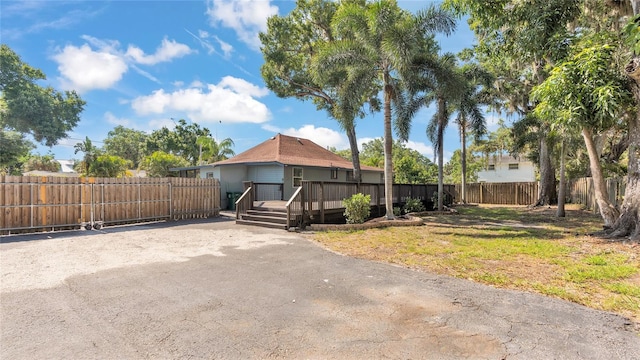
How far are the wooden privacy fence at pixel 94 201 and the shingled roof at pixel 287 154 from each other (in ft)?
12.7

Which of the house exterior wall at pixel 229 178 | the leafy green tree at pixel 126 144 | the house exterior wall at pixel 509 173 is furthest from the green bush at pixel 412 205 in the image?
the leafy green tree at pixel 126 144

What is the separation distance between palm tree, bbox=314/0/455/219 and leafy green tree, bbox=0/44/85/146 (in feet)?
137

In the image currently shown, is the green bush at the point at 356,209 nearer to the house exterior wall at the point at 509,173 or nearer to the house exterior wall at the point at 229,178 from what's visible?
the house exterior wall at the point at 229,178

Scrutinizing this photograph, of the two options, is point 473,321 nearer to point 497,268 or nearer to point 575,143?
point 497,268

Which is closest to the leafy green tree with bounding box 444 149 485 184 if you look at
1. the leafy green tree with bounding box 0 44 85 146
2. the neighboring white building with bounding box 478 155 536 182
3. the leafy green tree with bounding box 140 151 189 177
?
the neighboring white building with bounding box 478 155 536 182

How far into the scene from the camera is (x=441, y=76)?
40.5ft

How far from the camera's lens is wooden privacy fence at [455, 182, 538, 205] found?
2257cm

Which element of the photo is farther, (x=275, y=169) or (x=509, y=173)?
(x=509, y=173)

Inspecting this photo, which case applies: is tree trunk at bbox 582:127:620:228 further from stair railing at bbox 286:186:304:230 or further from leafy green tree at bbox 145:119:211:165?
leafy green tree at bbox 145:119:211:165

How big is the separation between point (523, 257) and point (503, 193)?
2044 cm

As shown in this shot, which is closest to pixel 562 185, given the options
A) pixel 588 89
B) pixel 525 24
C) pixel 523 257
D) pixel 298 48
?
pixel 525 24

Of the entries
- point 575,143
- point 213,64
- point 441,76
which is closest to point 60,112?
point 213,64

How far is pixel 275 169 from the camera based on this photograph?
54.9 ft

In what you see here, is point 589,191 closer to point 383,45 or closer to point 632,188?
point 632,188
